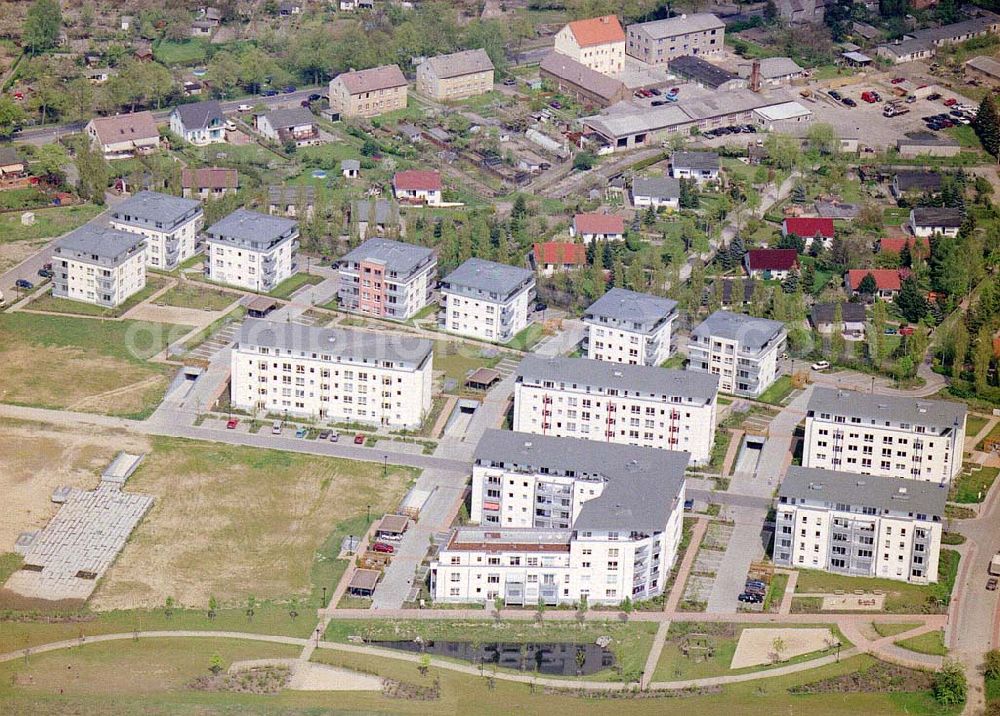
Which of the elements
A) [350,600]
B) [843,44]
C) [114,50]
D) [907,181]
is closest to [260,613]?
[350,600]

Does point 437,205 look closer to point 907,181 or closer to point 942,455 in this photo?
point 907,181

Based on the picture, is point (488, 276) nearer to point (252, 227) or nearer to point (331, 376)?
point (331, 376)

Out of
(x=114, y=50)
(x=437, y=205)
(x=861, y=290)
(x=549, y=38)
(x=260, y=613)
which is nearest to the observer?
(x=260, y=613)

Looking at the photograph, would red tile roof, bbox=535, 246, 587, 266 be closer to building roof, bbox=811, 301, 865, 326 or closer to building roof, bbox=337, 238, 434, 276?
building roof, bbox=337, 238, 434, 276

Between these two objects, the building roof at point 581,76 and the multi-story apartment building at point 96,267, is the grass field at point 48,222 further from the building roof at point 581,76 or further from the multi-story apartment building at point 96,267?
the building roof at point 581,76

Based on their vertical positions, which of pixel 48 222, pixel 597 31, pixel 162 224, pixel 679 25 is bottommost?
pixel 48 222

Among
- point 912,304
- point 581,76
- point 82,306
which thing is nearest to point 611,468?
point 912,304

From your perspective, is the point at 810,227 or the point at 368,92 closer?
the point at 810,227
